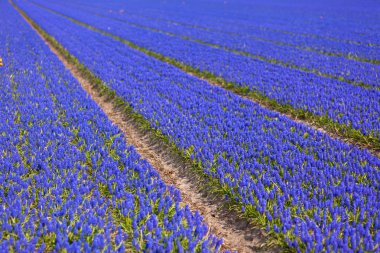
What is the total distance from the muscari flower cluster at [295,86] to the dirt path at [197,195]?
177 inches

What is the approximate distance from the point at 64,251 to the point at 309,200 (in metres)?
3.90

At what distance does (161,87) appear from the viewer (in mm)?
13320

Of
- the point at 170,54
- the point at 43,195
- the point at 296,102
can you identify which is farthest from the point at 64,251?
the point at 170,54

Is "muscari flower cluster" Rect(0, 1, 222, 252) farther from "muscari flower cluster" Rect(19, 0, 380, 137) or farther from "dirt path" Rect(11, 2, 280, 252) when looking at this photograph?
"muscari flower cluster" Rect(19, 0, 380, 137)

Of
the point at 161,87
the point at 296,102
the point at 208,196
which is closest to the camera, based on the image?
the point at 208,196

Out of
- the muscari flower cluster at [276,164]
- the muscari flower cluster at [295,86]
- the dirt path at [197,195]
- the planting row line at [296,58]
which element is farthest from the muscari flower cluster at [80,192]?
the planting row line at [296,58]

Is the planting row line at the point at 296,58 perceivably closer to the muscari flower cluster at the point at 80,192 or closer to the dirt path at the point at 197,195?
the dirt path at the point at 197,195

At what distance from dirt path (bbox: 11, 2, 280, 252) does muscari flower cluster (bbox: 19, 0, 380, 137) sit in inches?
177

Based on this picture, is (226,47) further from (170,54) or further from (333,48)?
(333,48)

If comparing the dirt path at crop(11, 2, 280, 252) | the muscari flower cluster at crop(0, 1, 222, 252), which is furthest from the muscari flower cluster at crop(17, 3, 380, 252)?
the muscari flower cluster at crop(0, 1, 222, 252)

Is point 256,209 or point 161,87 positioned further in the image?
point 161,87

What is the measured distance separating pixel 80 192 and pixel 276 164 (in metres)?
3.90

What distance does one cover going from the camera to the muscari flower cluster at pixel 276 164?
5.38m

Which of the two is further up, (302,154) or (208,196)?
(302,154)
